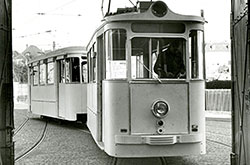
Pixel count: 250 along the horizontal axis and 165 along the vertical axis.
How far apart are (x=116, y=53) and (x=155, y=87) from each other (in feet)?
3.06

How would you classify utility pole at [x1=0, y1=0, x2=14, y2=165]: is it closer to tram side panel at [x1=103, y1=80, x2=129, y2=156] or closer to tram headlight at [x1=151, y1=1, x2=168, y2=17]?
tram side panel at [x1=103, y1=80, x2=129, y2=156]

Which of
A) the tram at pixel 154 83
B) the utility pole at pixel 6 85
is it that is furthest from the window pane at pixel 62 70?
the utility pole at pixel 6 85

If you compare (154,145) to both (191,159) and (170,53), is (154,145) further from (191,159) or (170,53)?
(191,159)

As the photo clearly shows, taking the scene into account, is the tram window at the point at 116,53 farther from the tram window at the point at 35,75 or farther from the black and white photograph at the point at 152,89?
the tram window at the point at 35,75

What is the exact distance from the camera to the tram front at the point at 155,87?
740 cm

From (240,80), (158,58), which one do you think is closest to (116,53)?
(158,58)

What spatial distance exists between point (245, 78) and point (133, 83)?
2183mm

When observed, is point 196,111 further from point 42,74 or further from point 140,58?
point 42,74

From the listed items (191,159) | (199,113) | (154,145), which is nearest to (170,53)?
(199,113)

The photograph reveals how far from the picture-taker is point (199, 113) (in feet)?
25.0

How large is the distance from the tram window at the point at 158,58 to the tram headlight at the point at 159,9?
46 cm

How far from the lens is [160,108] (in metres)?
7.46

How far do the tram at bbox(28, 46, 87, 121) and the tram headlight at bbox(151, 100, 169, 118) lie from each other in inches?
281

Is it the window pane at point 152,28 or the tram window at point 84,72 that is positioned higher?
the window pane at point 152,28
